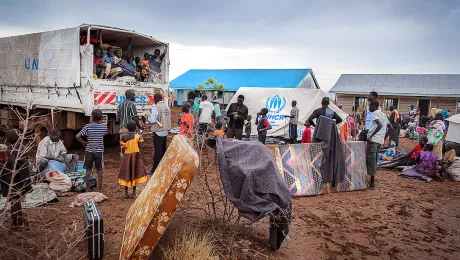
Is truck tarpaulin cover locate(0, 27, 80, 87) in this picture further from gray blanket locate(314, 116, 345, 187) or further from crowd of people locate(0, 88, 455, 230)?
gray blanket locate(314, 116, 345, 187)

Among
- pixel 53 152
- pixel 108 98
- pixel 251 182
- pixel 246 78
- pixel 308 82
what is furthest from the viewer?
pixel 246 78

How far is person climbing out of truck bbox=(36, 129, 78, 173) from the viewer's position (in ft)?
20.0

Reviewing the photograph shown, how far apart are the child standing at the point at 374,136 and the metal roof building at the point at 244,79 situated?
691 inches

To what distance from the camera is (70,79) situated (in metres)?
7.66

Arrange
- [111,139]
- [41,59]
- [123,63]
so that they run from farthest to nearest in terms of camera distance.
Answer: [111,139], [41,59], [123,63]

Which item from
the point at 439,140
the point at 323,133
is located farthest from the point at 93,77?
the point at 439,140

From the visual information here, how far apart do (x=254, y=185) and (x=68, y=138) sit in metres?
7.11

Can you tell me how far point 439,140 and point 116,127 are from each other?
867 cm

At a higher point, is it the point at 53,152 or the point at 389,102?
the point at 389,102

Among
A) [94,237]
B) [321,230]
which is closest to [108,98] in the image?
[94,237]

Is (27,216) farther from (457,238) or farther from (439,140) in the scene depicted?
(439,140)

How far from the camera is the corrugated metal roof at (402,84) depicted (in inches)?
938

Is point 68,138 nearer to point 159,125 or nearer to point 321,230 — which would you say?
point 159,125

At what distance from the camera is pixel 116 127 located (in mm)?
8406
